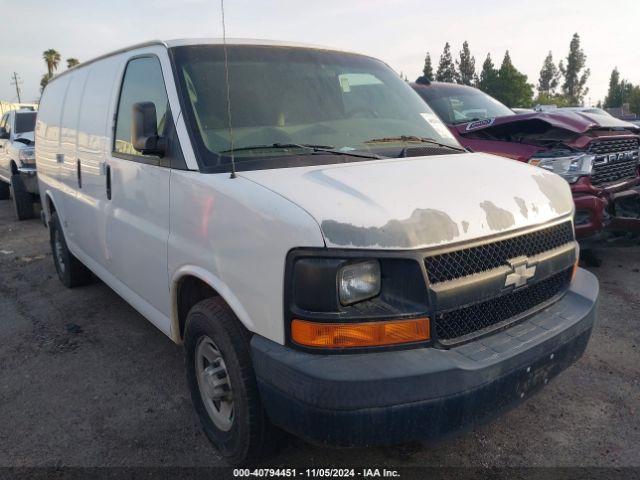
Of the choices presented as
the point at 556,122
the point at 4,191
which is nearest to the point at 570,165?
the point at 556,122

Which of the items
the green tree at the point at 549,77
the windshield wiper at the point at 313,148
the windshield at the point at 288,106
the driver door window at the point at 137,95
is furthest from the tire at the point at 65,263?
the green tree at the point at 549,77

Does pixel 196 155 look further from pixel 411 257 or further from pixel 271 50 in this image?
pixel 411 257

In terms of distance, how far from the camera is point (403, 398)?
1975 mm

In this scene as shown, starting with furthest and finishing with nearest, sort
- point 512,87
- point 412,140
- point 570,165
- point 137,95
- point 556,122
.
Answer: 1. point 512,87
2. point 556,122
3. point 570,165
4. point 137,95
5. point 412,140

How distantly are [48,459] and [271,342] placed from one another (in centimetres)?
154

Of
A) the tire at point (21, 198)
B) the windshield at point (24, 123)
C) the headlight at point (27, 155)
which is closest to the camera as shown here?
the headlight at point (27, 155)

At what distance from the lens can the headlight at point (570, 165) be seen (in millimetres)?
5238

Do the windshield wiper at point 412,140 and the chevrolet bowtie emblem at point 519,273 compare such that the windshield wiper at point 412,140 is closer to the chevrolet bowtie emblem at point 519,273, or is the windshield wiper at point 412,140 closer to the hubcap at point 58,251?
the chevrolet bowtie emblem at point 519,273

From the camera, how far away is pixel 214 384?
8.59 ft

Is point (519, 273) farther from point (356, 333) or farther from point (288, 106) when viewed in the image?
point (288, 106)

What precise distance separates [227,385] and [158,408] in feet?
2.89

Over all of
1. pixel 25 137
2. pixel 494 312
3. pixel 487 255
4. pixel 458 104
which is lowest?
pixel 494 312

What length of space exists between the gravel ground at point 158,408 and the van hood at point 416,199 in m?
0.86

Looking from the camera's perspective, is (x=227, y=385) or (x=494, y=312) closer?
(x=494, y=312)
